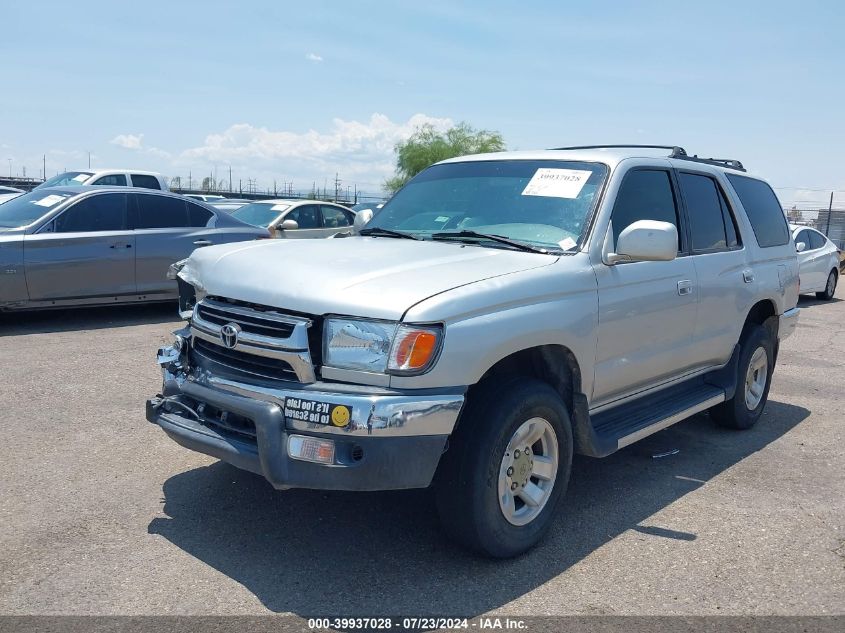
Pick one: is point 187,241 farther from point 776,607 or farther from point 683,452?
point 776,607

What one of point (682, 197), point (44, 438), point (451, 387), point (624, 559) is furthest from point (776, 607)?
point (44, 438)

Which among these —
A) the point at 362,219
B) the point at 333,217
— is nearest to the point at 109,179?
the point at 333,217

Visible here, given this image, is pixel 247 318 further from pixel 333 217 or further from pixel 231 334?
pixel 333 217

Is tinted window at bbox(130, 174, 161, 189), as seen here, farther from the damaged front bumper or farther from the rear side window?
the damaged front bumper

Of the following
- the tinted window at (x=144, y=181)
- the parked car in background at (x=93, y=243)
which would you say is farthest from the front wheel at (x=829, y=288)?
the tinted window at (x=144, y=181)

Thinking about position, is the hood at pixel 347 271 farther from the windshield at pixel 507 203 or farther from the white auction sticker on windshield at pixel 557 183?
the white auction sticker on windshield at pixel 557 183

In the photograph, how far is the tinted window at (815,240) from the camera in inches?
620

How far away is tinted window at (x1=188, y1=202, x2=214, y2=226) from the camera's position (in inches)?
417

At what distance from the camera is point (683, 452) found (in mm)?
5762

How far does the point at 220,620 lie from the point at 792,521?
315 cm

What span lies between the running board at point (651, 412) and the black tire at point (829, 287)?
1189cm

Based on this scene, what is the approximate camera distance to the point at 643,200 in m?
4.95

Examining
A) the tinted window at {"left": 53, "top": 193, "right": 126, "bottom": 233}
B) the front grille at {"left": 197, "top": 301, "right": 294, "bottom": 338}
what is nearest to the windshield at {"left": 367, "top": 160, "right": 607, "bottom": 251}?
the front grille at {"left": 197, "top": 301, "right": 294, "bottom": 338}

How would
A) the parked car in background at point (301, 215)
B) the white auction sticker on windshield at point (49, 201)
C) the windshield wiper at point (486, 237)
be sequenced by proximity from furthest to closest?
the parked car in background at point (301, 215), the white auction sticker on windshield at point (49, 201), the windshield wiper at point (486, 237)
